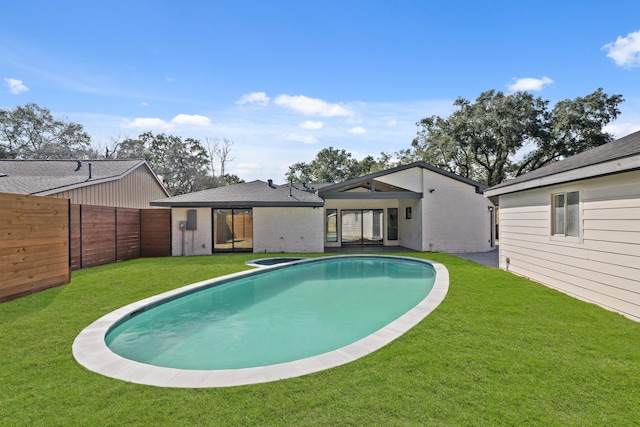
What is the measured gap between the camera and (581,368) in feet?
11.0

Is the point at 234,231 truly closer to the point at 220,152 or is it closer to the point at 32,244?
the point at 32,244

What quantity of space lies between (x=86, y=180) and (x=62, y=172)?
3.35m

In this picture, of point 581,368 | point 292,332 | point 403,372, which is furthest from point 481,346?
point 292,332

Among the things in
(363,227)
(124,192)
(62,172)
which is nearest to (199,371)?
(363,227)

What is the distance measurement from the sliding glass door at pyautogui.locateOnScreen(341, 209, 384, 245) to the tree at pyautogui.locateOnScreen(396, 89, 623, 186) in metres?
13.3

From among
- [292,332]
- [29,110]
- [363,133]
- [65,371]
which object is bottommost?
[292,332]

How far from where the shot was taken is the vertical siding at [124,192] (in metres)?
13.5

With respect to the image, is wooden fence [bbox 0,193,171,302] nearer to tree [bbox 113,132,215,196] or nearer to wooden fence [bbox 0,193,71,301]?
wooden fence [bbox 0,193,71,301]

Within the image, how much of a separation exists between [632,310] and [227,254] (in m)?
12.6

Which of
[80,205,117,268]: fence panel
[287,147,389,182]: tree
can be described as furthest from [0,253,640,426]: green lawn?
[287,147,389,182]: tree

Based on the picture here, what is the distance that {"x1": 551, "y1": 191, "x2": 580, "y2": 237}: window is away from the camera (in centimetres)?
652

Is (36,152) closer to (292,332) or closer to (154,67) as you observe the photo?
(154,67)

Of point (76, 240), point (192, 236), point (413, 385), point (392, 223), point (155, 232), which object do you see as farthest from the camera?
→ point (392, 223)

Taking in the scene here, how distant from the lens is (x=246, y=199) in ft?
46.5
